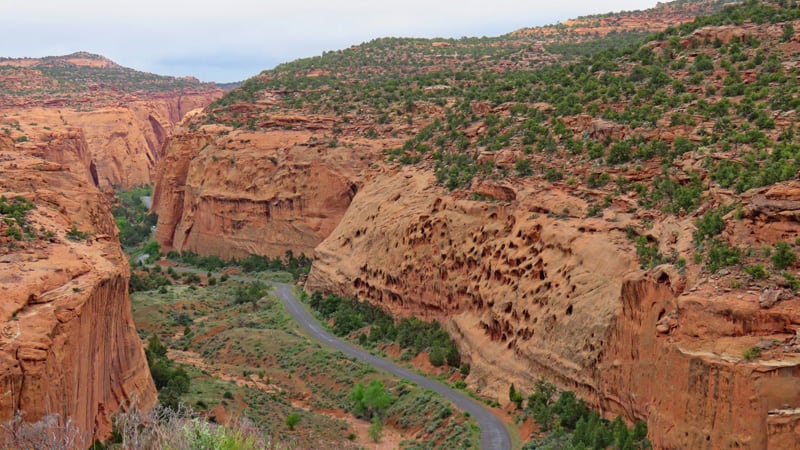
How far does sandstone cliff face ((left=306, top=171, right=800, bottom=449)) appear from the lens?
69.1ft

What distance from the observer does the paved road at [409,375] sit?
30609 mm

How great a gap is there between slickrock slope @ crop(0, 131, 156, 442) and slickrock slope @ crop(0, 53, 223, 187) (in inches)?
2801

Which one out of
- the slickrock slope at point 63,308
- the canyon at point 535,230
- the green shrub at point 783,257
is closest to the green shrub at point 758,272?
the canyon at point 535,230

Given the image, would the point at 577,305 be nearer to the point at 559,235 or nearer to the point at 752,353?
the point at 559,235

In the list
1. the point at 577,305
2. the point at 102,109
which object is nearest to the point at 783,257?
the point at 577,305

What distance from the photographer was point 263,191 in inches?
2766

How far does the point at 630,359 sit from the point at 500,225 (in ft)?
44.5

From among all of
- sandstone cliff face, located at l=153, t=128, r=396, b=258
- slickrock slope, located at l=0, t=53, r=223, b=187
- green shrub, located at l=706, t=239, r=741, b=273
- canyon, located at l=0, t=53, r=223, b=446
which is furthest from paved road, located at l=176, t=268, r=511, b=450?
slickrock slope, located at l=0, t=53, r=223, b=187

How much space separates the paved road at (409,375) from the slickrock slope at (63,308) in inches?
458

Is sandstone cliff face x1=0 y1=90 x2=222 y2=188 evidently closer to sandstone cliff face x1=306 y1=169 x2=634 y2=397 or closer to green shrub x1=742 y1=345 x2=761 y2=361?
sandstone cliff face x1=306 y1=169 x2=634 y2=397

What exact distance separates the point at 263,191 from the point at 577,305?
43055 millimetres

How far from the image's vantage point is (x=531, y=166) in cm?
4053

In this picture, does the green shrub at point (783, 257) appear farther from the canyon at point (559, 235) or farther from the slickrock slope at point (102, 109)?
the slickrock slope at point (102, 109)

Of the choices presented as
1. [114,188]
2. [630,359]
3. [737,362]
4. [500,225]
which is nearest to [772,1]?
[500,225]
